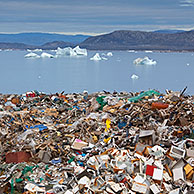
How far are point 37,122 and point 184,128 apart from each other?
12.9ft

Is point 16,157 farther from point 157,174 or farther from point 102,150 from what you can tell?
point 157,174

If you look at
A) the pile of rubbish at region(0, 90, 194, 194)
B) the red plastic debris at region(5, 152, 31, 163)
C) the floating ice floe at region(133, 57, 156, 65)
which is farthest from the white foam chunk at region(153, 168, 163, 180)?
the floating ice floe at region(133, 57, 156, 65)

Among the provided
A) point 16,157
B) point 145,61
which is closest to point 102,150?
point 16,157

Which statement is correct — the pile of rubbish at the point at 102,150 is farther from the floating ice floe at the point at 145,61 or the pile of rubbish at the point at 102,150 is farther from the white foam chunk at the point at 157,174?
the floating ice floe at the point at 145,61

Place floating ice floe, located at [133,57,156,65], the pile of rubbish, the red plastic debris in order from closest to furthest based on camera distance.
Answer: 1. the pile of rubbish
2. the red plastic debris
3. floating ice floe, located at [133,57,156,65]

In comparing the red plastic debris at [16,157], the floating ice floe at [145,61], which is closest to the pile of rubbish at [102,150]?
the red plastic debris at [16,157]

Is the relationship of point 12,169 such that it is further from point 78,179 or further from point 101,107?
point 101,107

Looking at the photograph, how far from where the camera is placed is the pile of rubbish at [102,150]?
5223 millimetres

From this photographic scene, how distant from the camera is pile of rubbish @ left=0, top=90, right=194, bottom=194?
5223 millimetres

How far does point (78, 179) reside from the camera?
5.29 meters

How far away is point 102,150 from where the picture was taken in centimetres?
630

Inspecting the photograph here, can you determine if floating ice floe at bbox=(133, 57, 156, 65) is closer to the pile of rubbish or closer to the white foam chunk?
the pile of rubbish

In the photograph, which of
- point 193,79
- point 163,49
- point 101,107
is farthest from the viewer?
point 163,49

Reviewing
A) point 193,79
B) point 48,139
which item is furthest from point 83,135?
point 193,79
